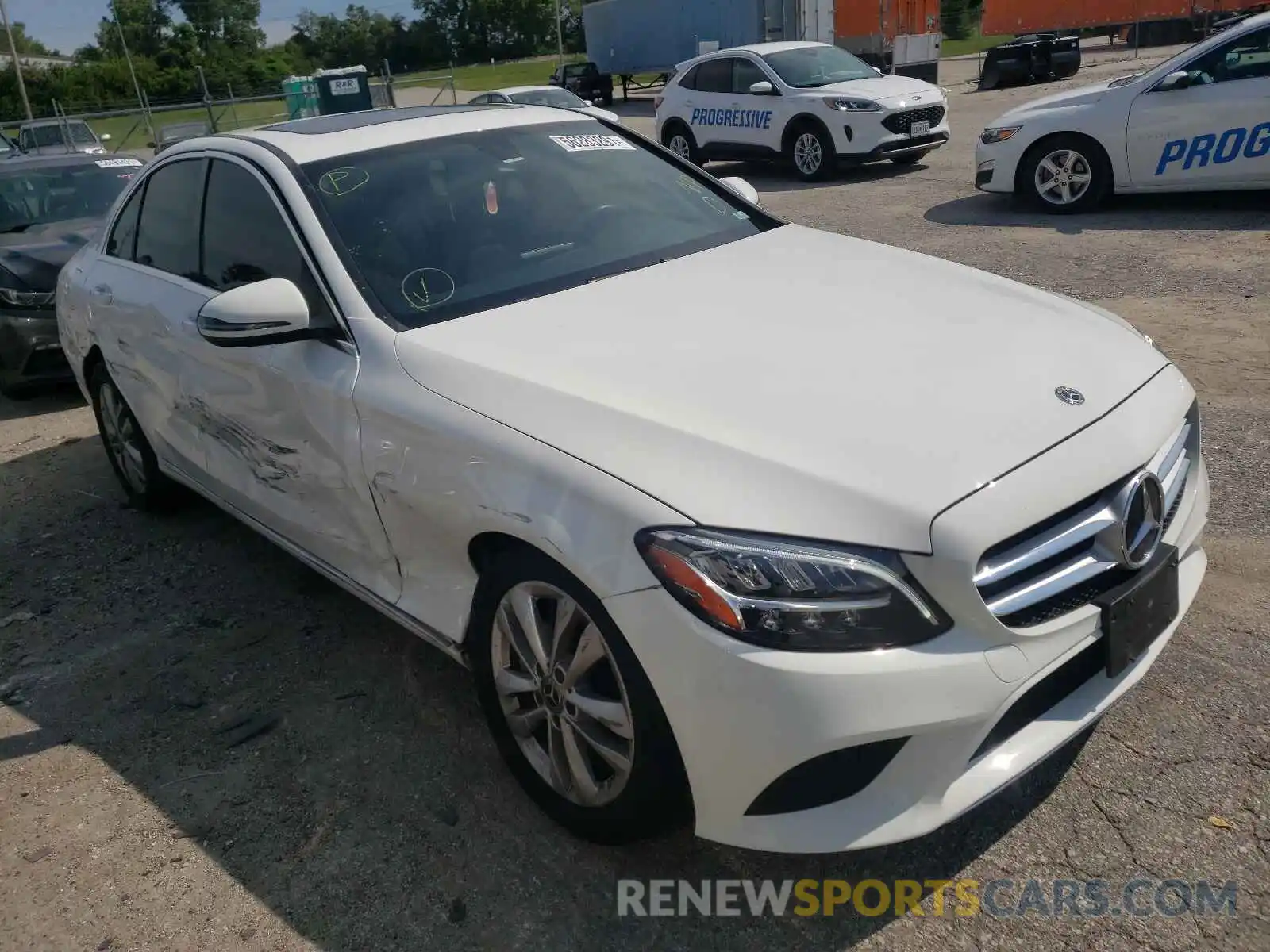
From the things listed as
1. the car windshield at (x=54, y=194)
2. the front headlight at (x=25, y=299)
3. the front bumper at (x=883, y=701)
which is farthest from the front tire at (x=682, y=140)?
the front bumper at (x=883, y=701)

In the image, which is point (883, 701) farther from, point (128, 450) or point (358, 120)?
point (128, 450)

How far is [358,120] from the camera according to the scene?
3883 millimetres

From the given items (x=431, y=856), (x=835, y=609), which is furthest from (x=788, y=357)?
(x=431, y=856)

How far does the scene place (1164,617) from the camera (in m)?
2.42

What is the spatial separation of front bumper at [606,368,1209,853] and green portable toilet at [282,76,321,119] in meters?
28.5

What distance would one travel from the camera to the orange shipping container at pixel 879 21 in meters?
28.2

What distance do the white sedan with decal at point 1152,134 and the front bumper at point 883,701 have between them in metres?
7.62

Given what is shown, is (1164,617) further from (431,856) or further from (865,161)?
(865,161)

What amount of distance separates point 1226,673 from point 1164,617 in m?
0.79

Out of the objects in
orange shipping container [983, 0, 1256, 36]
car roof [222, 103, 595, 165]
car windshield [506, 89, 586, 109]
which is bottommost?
car windshield [506, 89, 586, 109]

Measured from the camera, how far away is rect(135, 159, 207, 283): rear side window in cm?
397
